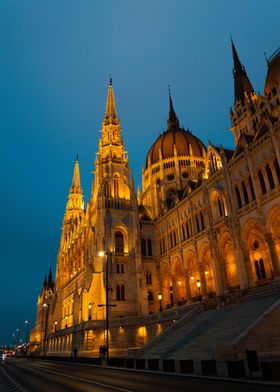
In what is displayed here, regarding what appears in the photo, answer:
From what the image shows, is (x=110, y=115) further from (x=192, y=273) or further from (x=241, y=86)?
(x=192, y=273)

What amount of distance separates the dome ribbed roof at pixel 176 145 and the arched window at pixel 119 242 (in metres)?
24.0

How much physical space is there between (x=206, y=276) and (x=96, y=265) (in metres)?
17.1

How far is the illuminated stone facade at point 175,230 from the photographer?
121 ft

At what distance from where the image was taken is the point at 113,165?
63469 mm

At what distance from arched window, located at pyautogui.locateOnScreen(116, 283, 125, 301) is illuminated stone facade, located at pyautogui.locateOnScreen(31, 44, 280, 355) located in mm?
154

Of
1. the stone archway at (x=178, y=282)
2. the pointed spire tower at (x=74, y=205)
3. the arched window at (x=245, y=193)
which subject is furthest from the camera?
the pointed spire tower at (x=74, y=205)

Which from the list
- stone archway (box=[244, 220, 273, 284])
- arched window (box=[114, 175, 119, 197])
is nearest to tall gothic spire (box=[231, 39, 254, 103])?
arched window (box=[114, 175, 119, 197])

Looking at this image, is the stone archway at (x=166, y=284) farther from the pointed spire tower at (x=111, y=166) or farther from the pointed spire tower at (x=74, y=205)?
the pointed spire tower at (x=74, y=205)

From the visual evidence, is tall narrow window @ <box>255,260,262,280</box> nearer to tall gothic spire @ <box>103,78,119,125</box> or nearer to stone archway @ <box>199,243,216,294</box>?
stone archway @ <box>199,243,216,294</box>

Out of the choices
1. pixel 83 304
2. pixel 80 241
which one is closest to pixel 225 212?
pixel 83 304

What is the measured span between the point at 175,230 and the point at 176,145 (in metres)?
26.2

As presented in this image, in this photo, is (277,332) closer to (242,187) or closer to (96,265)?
(242,187)

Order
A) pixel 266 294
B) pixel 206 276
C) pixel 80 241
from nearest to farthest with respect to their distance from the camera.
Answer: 1. pixel 266 294
2. pixel 206 276
3. pixel 80 241

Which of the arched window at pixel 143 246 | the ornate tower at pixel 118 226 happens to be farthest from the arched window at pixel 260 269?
the arched window at pixel 143 246
